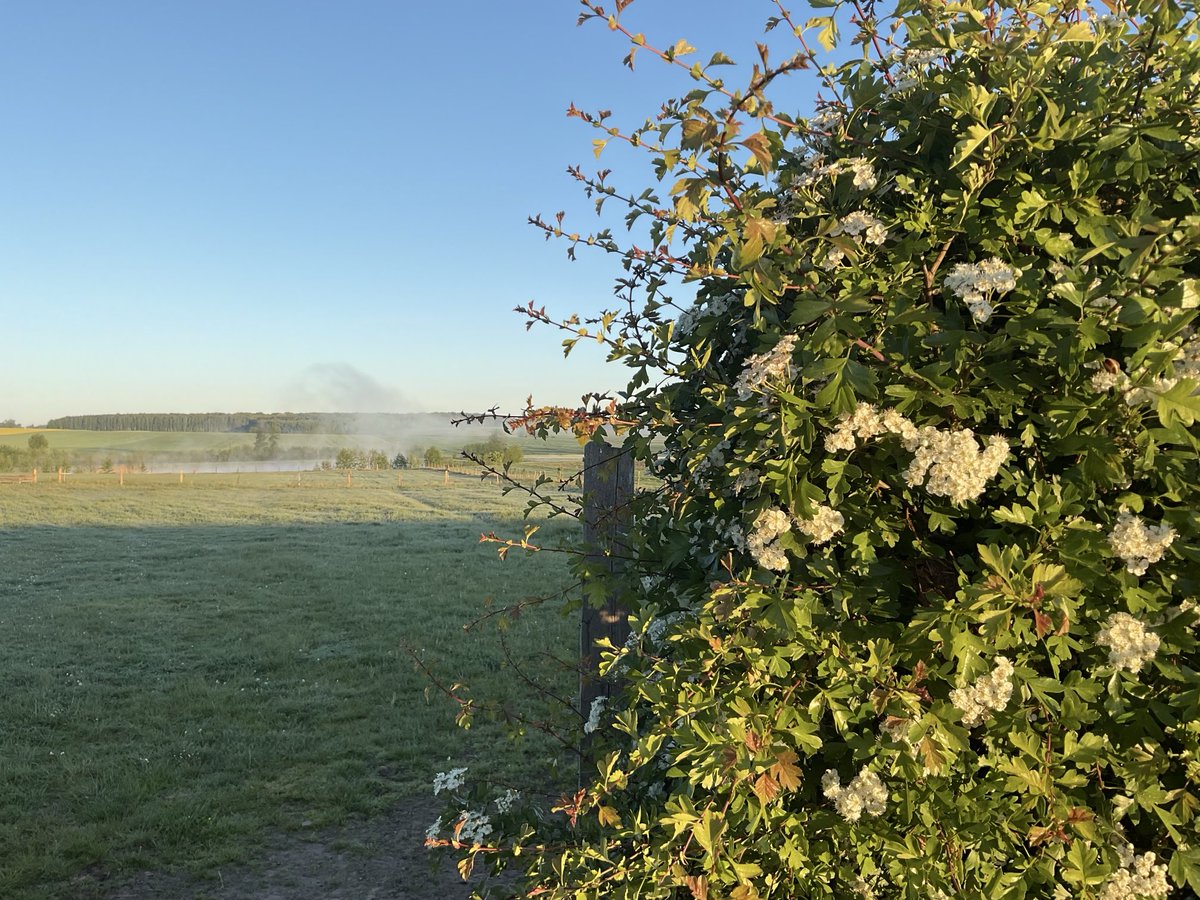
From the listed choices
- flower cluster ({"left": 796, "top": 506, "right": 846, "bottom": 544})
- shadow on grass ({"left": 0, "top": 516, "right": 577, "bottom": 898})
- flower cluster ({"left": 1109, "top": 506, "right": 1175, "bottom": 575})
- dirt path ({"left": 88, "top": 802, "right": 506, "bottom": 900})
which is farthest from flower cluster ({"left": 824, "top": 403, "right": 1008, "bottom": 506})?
dirt path ({"left": 88, "top": 802, "right": 506, "bottom": 900})

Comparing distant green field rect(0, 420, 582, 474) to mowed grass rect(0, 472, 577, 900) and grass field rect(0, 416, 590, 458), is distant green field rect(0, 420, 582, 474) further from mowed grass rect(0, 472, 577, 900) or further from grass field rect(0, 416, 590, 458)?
mowed grass rect(0, 472, 577, 900)

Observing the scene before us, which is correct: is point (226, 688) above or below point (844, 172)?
below

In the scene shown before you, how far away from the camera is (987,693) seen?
1.65 metres

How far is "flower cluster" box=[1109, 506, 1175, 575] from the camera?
5.28ft

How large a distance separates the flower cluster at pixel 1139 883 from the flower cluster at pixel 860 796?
473mm

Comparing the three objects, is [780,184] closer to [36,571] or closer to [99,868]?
[99,868]

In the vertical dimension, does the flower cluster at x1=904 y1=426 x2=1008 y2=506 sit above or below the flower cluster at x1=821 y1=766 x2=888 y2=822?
above

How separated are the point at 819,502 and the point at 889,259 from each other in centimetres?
63

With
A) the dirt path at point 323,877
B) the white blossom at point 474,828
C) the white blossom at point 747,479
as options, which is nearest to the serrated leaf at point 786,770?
the white blossom at point 747,479

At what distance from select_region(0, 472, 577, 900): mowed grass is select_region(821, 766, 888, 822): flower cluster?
1652 millimetres

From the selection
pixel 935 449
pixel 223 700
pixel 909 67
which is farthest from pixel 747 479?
pixel 223 700

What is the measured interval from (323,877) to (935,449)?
4132 mm

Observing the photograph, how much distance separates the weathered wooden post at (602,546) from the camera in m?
2.68

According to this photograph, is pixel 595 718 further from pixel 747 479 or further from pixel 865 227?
pixel 865 227
